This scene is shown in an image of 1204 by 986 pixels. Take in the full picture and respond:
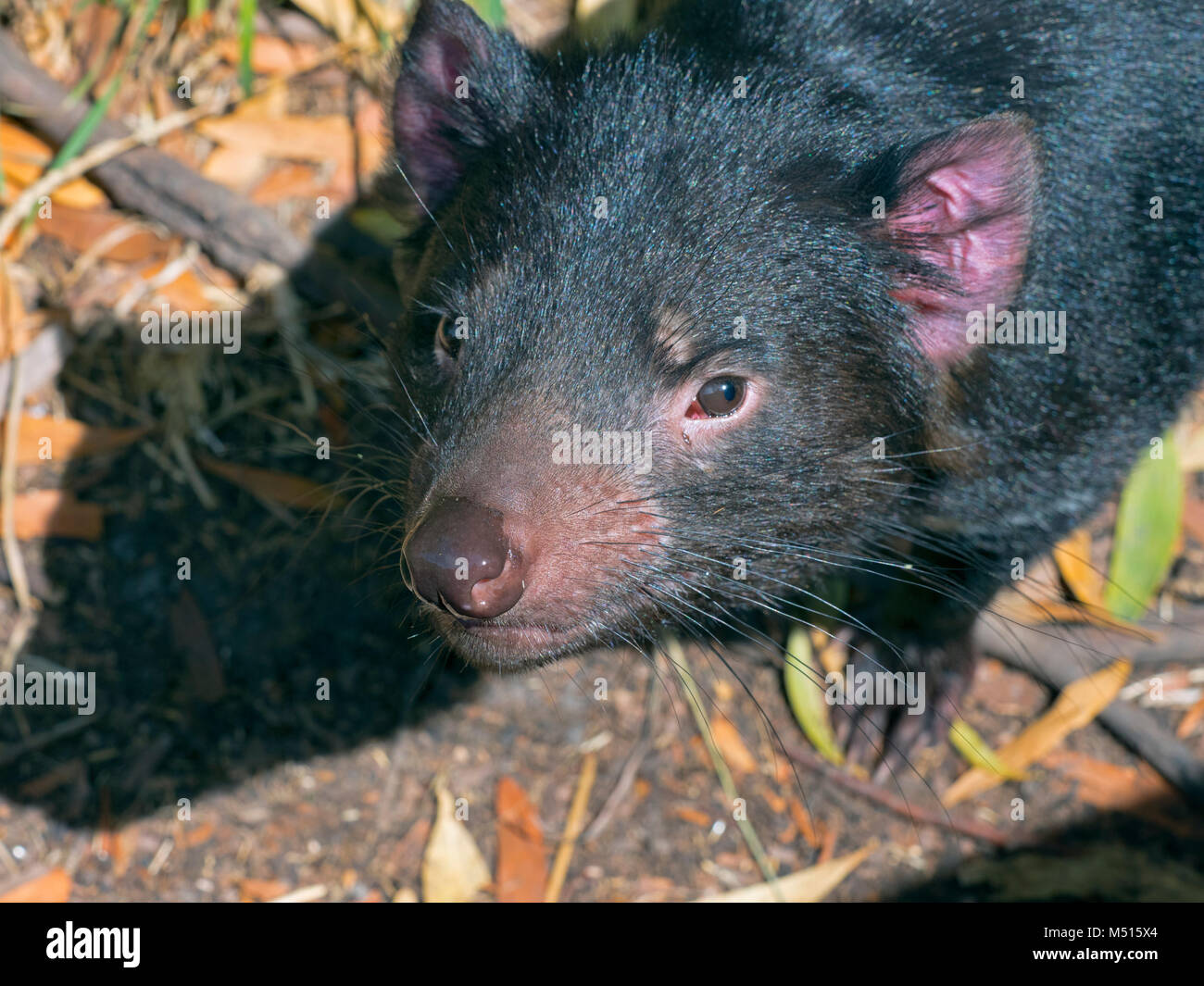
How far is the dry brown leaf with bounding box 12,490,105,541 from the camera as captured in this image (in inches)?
141

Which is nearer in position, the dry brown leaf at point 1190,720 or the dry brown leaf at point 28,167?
the dry brown leaf at point 1190,720

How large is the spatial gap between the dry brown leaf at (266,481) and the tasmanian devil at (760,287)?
116 cm

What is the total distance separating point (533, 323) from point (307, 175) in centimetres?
230

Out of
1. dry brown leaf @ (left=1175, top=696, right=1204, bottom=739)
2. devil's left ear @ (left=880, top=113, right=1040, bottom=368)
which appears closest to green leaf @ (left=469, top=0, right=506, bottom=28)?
devil's left ear @ (left=880, top=113, right=1040, bottom=368)

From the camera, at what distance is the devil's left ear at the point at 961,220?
211 centimetres

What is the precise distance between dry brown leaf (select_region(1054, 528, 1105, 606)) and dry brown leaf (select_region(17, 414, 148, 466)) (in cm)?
305

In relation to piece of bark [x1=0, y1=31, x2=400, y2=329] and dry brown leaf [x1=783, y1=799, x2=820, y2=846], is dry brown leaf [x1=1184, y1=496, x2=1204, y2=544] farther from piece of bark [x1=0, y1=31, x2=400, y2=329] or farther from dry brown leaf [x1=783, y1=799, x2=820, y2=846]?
piece of bark [x1=0, y1=31, x2=400, y2=329]

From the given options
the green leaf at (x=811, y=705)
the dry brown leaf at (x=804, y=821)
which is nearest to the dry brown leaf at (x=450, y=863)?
the dry brown leaf at (x=804, y=821)

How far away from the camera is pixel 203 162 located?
4105 mm

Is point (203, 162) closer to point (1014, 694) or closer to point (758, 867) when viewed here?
point (758, 867)

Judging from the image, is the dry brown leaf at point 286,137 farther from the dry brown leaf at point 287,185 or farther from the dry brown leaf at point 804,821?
the dry brown leaf at point 804,821

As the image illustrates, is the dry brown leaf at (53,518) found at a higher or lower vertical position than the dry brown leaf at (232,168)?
lower
